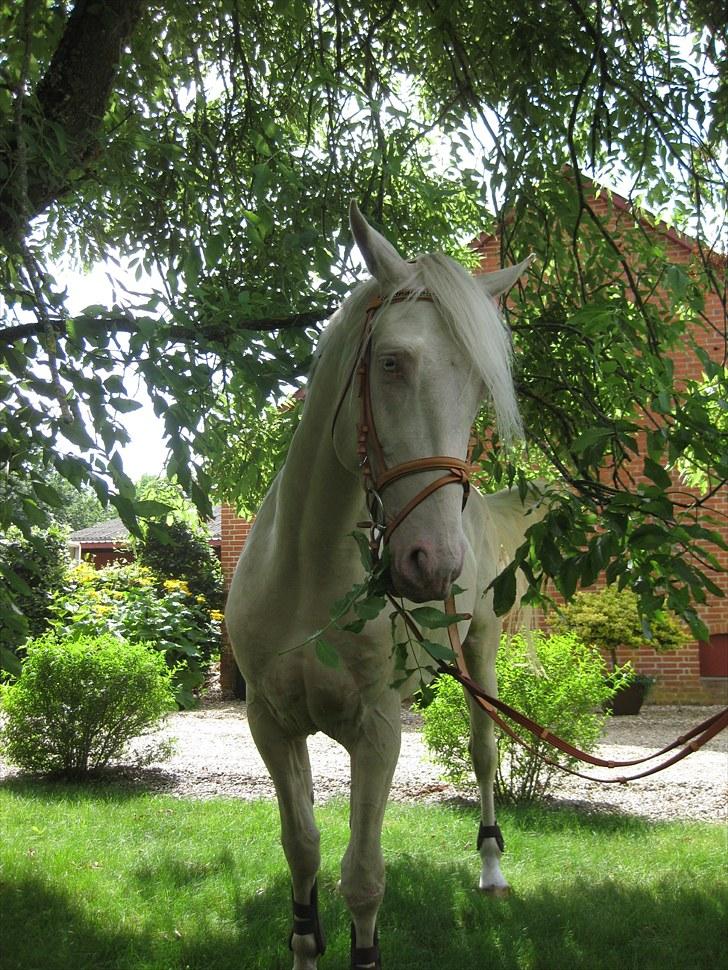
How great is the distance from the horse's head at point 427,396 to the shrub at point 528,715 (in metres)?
4.99

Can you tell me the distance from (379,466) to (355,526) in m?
0.55

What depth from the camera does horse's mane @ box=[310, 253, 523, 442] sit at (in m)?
2.19

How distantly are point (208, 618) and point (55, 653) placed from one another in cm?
914

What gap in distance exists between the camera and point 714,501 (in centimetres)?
1180

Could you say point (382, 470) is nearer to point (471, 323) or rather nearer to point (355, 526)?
point (471, 323)

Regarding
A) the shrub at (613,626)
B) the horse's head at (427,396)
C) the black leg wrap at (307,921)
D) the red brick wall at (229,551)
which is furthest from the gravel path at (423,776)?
the horse's head at (427,396)

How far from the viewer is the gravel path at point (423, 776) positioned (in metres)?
7.33

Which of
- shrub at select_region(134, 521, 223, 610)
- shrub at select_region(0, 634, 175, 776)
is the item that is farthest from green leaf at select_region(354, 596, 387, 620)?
shrub at select_region(134, 521, 223, 610)

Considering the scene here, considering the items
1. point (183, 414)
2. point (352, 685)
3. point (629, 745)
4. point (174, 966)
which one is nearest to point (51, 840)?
point (174, 966)

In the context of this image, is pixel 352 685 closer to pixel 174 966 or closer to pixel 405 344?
pixel 405 344

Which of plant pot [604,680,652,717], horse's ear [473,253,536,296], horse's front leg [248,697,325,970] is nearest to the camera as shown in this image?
horse's ear [473,253,536,296]

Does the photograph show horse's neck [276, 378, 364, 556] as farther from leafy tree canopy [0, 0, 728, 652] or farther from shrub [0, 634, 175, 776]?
shrub [0, 634, 175, 776]

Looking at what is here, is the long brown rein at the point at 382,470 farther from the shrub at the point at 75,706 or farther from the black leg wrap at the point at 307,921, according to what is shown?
the shrub at the point at 75,706

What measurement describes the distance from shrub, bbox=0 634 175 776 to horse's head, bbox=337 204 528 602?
247 inches
